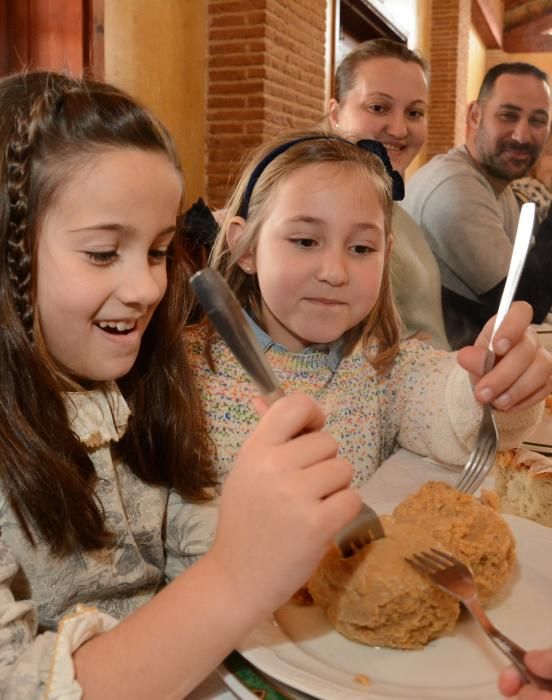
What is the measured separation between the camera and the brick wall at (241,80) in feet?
13.8

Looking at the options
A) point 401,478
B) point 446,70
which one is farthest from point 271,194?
point 446,70

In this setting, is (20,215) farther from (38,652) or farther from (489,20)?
(489,20)

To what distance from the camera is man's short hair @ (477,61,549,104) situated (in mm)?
2855

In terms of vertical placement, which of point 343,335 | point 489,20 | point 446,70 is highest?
point 489,20

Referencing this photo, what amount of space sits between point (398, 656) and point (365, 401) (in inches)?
29.1

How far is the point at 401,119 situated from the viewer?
236 centimetres

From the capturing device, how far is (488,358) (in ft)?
3.21

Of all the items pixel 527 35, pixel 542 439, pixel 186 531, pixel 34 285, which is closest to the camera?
pixel 34 285

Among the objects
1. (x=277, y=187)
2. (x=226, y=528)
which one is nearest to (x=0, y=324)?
(x=226, y=528)

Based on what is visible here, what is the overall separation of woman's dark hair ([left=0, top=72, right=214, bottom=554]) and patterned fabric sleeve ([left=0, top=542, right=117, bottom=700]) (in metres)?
0.12

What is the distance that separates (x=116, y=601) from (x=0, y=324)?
0.36 metres

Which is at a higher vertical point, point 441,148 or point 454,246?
point 441,148

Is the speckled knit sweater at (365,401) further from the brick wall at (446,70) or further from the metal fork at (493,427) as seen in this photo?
the brick wall at (446,70)

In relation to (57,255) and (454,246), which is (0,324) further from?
(454,246)
